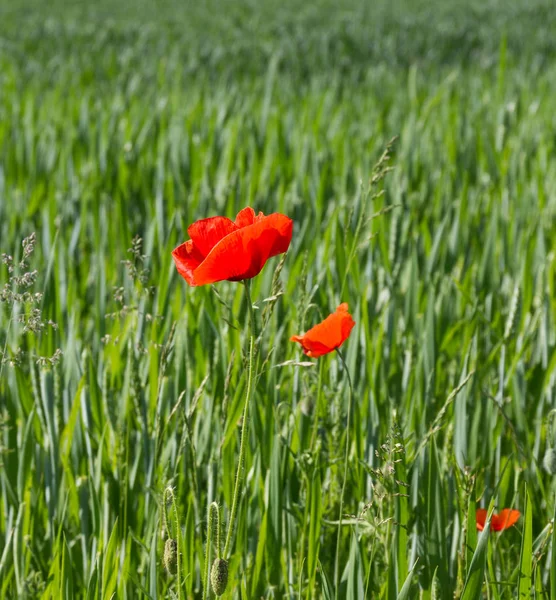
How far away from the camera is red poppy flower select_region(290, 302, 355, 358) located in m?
0.90

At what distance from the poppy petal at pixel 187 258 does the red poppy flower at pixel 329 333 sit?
136 millimetres

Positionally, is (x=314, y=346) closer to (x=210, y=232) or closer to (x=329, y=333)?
(x=329, y=333)

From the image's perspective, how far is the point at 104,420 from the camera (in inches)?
56.5

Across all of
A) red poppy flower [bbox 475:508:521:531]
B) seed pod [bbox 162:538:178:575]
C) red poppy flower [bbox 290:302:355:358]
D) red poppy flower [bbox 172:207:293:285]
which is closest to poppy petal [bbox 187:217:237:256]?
red poppy flower [bbox 172:207:293:285]

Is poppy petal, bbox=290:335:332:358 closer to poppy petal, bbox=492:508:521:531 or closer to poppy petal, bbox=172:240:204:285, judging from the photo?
poppy petal, bbox=172:240:204:285

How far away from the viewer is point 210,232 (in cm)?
84

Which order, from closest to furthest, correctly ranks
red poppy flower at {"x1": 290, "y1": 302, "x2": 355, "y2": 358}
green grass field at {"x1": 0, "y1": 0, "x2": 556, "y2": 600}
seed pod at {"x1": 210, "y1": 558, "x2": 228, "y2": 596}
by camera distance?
1. seed pod at {"x1": 210, "y1": 558, "x2": 228, "y2": 596}
2. red poppy flower at {"x1": 290, "y1": 302, "x2": 355, "y2": 358}
3. green grass field at {"x1": 0, "y1": 0, "x2": 556, "y2": 600}

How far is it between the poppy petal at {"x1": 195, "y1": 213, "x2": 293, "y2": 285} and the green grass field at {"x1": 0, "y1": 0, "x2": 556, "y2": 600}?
0.05 meters

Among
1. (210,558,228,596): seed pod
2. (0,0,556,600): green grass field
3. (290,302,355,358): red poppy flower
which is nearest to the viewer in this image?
(210,558,228,596): seed pod

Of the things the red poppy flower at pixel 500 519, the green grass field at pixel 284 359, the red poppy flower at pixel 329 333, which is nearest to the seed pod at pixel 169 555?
the green grass field at pixel 284 359

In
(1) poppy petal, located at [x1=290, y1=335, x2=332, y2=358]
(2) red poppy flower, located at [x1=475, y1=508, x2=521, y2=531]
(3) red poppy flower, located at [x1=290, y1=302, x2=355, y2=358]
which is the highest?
(3) red poppy flower, located at [x1=290, y1=302, x2=355, y2=358]

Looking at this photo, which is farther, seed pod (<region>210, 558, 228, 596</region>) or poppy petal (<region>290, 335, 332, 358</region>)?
poppy petal (<region>290, 335, 332, 358</region>)

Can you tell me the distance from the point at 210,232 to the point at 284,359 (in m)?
0.69

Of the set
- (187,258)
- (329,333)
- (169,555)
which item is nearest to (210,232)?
(187,258)
